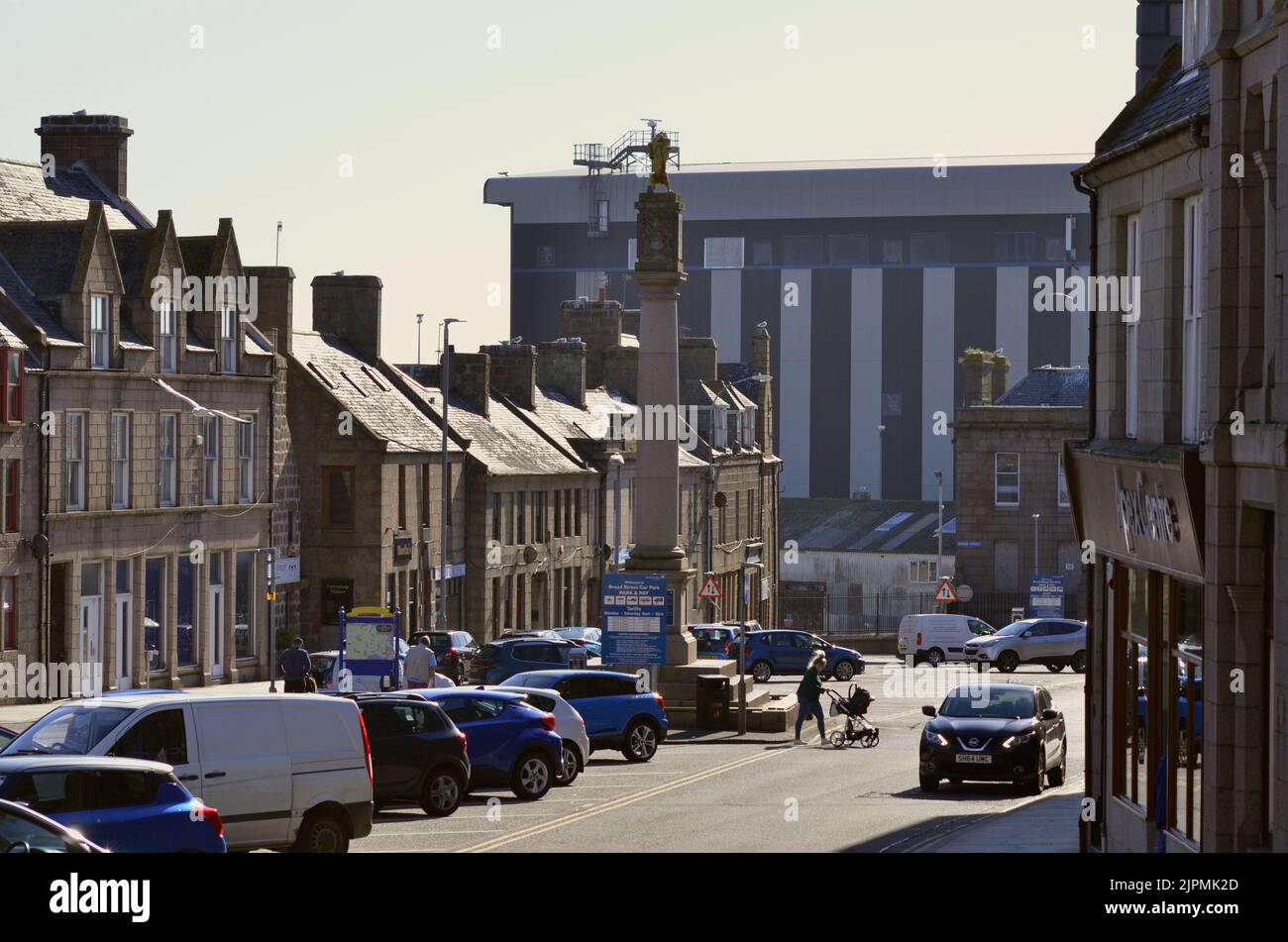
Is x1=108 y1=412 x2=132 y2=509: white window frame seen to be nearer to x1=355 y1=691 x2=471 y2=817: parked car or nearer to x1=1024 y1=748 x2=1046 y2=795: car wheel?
x1=355 y1=691 x2=471 y2=817: parked car

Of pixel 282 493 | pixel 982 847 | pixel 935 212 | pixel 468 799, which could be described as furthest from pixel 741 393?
pixel 982 847

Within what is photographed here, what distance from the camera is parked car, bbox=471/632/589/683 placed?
42.1m

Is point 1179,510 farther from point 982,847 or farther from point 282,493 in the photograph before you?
point 282,493

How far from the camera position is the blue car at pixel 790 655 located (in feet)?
191

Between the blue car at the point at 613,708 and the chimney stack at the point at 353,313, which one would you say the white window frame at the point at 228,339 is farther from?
the blue car at the point at 613,708

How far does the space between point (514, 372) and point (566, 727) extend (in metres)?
41.7

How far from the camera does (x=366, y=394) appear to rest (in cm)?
6012

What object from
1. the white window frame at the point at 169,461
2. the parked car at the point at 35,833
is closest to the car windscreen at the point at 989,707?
the parked car at the point at 35,833

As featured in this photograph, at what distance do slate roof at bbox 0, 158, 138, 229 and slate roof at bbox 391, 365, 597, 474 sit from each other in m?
13.3

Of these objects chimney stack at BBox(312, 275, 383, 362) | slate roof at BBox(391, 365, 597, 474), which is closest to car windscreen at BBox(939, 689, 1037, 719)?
slate roof at BBox(391, 365, 597, 474)

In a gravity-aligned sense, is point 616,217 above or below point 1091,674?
→ above

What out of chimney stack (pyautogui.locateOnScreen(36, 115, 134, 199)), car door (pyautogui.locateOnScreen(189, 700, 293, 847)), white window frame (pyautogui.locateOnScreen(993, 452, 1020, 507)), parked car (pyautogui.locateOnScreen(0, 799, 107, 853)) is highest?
chimney stack (pyautogui.locateOnScreen(36, 115, 134, 199))

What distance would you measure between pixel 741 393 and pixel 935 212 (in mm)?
28455
